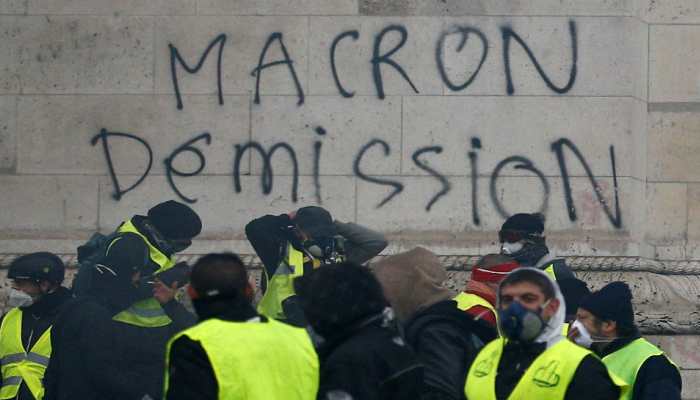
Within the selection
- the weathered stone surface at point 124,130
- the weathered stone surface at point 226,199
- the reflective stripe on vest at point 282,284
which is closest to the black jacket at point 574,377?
the reflective stripe on vest at point 282,284

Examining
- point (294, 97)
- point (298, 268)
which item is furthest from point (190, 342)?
point (294, 97)

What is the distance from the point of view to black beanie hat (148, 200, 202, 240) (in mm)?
10141

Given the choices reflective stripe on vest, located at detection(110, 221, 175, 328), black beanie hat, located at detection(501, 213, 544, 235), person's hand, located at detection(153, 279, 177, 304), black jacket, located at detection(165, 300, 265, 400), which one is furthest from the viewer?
black beanie hat, located at detection(501, 213, 544, 235)

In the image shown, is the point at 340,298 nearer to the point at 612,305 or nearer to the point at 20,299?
the point at 612,305

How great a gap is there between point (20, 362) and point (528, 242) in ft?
10.7

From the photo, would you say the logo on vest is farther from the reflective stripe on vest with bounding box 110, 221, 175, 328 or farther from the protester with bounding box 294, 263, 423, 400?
the reflective stripe on vest with bounding box 110, 221, 175, 328

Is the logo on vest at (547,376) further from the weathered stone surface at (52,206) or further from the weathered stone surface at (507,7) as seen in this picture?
the weathered stone surface at (52,206)

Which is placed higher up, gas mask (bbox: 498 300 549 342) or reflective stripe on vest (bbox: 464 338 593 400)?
gas mask (bbox: 498 300 549 342)

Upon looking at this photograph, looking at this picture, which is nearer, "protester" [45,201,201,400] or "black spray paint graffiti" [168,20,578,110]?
"protester" [45,201,201,400]

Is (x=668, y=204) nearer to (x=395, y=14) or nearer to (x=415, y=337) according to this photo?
(x=395, y=14)

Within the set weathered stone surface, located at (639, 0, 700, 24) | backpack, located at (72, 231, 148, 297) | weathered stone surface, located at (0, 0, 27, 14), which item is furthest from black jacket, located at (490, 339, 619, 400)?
weathered stone surface, located at (0, 0, 27, 14)

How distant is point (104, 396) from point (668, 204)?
16.2ft

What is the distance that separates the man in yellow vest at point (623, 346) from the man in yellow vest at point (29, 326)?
128 inches

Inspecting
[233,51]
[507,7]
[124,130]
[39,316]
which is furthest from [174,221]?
[507,7]
